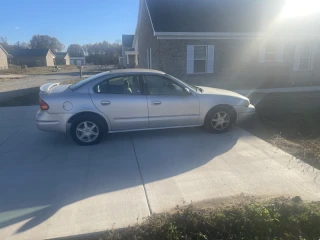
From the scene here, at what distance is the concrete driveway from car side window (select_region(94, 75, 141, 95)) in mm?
1083

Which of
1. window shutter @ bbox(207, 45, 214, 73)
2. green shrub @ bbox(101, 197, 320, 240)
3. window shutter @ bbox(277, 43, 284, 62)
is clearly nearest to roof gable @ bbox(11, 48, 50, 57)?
window shutter @ bbox(207, 45, 214, 73)

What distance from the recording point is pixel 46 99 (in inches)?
A: 202

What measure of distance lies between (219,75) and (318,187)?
11.7 metres

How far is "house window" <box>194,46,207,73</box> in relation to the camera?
14.3 metres

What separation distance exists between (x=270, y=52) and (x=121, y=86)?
12561mm

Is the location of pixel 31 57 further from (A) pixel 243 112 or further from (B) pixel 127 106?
(A) pixel 243 112

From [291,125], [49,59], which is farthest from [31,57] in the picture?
[291,125]

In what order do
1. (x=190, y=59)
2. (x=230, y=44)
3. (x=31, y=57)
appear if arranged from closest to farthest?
1. (x=190, y=59)
2. (x=230, y=44)
3. (x=31, y=57)

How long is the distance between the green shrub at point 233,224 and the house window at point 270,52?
13.7 m

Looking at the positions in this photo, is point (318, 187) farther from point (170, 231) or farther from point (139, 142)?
point (139, 142)

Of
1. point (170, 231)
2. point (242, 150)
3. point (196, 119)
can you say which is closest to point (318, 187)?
point (242, 150)

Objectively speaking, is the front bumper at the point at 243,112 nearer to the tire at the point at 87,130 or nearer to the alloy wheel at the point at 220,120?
the alloy wheel at the point at 220,120

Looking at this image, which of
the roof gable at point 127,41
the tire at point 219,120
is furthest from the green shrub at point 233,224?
the roof gable at point 127,41

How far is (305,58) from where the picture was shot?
1585 cm
